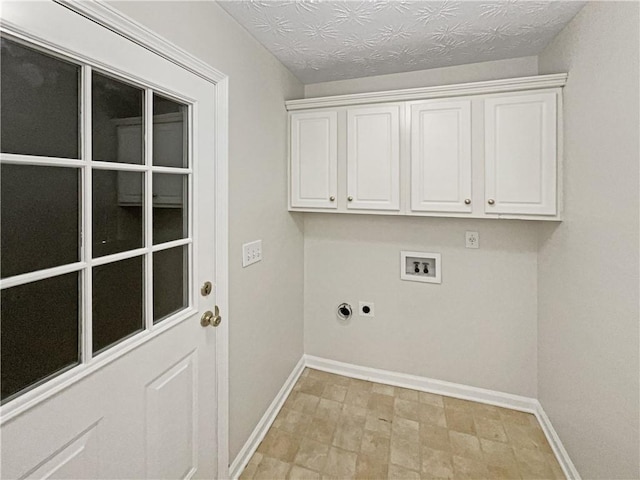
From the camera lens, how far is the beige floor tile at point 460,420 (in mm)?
2066

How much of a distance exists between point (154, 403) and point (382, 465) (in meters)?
1.28

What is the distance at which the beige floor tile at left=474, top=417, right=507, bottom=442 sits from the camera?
6.56 feet

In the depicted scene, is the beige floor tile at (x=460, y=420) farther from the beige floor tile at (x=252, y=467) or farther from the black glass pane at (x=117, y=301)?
the black glass pane at (x=117, y=301)

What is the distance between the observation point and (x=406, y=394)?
7.97 ft

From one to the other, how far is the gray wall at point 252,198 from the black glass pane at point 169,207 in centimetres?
29

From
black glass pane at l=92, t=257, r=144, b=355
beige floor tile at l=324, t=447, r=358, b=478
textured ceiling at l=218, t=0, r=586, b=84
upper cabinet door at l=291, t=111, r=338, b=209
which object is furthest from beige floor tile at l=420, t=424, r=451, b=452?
textured ceiling at l=218, t=0, r=586, b=84

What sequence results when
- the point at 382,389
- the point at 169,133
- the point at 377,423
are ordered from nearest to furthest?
1. the point at 169,133
2. the point at 377,423
3. the point at 382,389

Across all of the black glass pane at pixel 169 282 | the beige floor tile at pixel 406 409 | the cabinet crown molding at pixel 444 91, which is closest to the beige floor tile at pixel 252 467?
the beige floor tile at pixel 406 409

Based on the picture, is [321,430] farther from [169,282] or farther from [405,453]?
[169,282]

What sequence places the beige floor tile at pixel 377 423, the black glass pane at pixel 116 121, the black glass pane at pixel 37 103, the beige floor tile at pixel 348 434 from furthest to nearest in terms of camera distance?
the beige floor tile at pixel 377 423 → the beige floor tile at pixel 348 434 → the black glass pane at pixel 116 121 → the black glass pane at pixel 37 103

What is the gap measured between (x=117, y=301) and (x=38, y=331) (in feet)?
0.78

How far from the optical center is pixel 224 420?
164cm

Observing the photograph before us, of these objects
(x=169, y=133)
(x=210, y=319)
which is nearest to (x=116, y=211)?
(x=169, y=133)

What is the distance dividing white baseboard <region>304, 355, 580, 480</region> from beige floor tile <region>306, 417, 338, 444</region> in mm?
567
